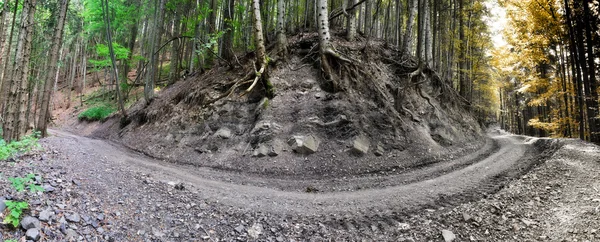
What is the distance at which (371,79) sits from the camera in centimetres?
978

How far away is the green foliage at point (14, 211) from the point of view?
2490mm

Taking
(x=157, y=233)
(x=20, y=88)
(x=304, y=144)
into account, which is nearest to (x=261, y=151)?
(x=304, y=144)

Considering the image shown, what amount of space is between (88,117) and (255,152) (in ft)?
56.9

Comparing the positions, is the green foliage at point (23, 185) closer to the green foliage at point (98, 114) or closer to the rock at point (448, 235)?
the rock at point (448, 235)

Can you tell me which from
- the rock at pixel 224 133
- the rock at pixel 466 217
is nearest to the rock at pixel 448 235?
the rock at pixel 466 217

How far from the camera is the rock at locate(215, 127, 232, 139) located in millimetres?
8625

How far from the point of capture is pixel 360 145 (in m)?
7.83

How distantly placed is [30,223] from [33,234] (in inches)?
6.6

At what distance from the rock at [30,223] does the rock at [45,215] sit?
2.7 inches

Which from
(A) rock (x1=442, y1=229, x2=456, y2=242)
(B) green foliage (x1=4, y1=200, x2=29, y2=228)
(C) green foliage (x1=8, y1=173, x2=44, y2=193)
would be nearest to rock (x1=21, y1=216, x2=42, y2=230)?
(B) green foliage (x1=4, y1=200, x2=29, y2=228)

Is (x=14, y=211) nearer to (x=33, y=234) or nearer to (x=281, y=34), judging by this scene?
(x=33, y=234)

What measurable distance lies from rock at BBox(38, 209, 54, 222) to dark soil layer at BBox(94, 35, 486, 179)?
4581 mm

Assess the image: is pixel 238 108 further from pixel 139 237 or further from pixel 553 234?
pixel 553 234

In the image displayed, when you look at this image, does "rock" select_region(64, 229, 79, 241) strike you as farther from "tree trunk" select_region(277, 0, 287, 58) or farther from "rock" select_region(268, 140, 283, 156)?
"tree trunk" select_region(277, 0, 287, 58)
